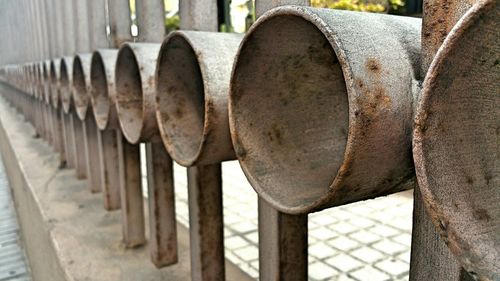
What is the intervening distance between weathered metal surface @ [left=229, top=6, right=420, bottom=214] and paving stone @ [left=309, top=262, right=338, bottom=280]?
6.50 feet

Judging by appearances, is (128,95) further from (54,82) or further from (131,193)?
(54,82)

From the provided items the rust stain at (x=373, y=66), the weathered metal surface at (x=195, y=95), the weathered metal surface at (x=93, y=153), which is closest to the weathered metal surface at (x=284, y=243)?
the weathered metal surface at (x=195, y=95)

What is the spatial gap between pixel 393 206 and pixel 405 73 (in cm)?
371

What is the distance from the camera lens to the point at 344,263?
9.24 ft

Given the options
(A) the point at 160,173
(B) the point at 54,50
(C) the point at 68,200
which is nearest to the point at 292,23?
(A) the point at 160,173

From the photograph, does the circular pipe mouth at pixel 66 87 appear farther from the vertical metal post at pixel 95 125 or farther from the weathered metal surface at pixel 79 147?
the weathered metal surface at pixel 79 147

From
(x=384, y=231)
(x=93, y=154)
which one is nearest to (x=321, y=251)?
→ (x=384, y=231)

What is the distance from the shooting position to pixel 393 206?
407 cm

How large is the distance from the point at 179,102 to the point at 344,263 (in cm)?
207

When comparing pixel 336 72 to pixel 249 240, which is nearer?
pixel 336 72

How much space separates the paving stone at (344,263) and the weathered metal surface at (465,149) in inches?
93.2

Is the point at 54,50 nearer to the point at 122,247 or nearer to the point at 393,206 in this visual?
the point at 122,247

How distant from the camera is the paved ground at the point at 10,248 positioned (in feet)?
11.6

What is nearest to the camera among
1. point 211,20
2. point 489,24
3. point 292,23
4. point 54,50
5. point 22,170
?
point 489,24
